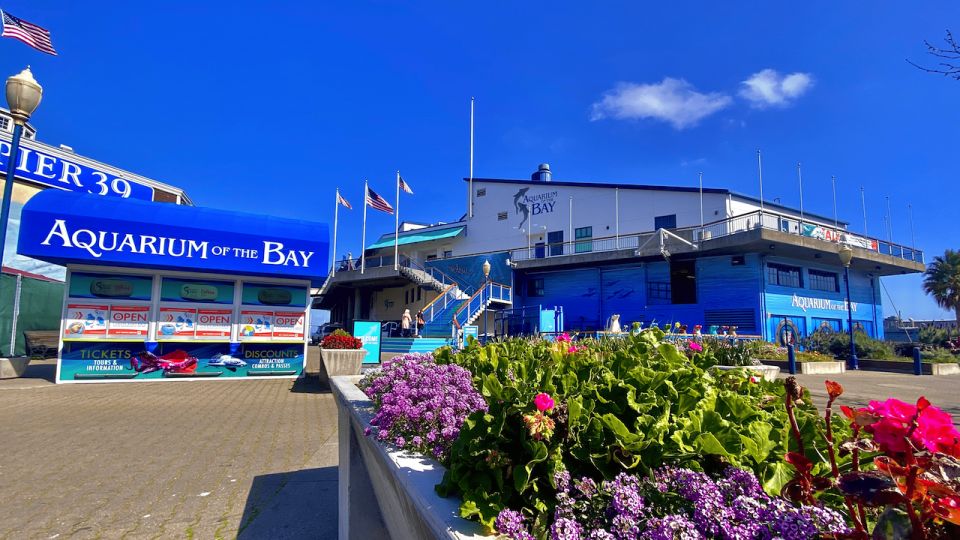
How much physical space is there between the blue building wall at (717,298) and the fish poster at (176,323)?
19.7 meters

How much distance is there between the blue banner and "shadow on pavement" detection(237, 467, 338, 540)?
9836 millimetres

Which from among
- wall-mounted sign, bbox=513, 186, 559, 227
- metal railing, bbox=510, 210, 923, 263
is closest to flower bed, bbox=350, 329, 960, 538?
metal railing, bbox=510, 210, 923, 263

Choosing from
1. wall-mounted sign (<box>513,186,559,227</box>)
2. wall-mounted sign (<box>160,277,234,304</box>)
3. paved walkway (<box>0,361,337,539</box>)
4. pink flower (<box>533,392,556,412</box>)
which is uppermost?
wall-mounted sign (<box>513,186,559,227</box>)

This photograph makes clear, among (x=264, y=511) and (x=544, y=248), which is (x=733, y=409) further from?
(x=544, y=248)

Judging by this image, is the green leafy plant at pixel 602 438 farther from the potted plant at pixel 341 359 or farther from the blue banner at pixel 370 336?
the blue banner at pixel 370 336

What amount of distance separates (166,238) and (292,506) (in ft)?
32.9

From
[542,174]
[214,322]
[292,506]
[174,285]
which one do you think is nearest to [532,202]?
[542,174]

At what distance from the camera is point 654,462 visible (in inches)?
58.7

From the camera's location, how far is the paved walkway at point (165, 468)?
12.8 feet

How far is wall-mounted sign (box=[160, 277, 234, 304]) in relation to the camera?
12422mm

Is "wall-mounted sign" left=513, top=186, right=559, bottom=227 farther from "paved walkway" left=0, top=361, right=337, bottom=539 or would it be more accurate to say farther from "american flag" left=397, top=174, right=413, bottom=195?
"paved walkway" left=0, top=361, right=337, bottom=539

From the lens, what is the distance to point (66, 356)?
37.8 feet

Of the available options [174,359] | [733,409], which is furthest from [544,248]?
[733,409]

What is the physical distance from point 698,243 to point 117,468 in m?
23.5
